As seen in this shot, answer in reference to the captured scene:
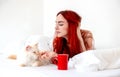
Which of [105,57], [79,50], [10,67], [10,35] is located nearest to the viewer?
[105,57]

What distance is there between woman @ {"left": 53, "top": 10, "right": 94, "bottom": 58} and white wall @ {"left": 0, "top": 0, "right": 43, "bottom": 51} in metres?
0.91

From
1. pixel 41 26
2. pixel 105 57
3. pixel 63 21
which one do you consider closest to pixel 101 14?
pixel 63 21

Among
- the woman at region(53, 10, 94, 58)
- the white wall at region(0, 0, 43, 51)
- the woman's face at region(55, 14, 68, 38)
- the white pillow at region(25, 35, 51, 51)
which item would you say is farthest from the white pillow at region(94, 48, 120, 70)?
the white wall at region(0, 0, 43, 51)

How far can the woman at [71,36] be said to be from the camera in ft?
6.11

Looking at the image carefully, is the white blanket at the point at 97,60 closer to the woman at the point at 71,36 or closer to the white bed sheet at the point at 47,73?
the white bed sheet at the point at 47,73

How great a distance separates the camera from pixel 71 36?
1861 mm

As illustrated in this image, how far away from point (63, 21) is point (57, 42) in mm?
209

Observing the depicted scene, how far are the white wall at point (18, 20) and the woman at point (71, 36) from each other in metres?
0.91

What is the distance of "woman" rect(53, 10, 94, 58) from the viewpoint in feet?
6.11

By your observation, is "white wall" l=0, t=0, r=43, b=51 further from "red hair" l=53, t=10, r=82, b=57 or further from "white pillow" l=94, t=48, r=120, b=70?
"white pillow" l=94, t=48, r=120, b=70

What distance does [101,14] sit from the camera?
2.10m

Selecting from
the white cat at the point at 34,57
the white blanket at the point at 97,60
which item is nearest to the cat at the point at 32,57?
Result: the white cat at the point at 34,57
